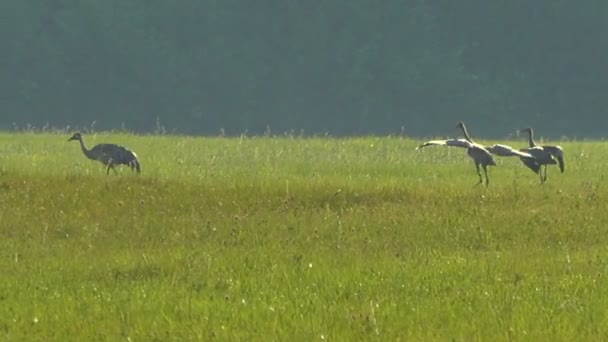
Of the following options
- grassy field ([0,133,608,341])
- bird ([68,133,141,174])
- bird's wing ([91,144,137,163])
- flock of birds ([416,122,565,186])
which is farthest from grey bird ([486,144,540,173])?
bird's wing ([91,144,137,163])

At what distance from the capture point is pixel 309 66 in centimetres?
7050

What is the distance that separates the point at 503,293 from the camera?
37.7 ft

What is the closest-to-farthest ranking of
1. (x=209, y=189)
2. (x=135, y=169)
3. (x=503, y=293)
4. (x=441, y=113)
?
(x=503, y=293)
(x=209, y=189)
(x=135, y=169)
(x=441, y=113)

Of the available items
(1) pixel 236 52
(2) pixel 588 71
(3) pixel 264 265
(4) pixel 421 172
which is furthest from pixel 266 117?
(3) pixel 264 265

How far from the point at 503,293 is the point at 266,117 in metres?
55.4

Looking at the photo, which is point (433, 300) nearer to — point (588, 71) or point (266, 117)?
point (266, 117)

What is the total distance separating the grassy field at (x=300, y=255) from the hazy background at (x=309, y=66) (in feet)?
135

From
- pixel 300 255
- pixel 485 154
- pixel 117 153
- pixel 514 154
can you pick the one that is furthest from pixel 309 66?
pixel 300 255

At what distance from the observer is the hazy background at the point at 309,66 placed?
216ft

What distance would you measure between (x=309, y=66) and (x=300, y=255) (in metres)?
57.1

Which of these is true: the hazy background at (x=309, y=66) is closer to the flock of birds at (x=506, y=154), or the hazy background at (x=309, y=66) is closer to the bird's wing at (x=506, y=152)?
the flock of birds at (x=506, y=154)

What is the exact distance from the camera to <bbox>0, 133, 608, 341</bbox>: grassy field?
10445mm

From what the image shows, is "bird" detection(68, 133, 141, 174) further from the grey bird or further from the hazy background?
the hazy background

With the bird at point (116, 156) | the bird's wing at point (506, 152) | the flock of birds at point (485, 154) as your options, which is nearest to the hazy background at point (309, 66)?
the bird at point (116, 156)
